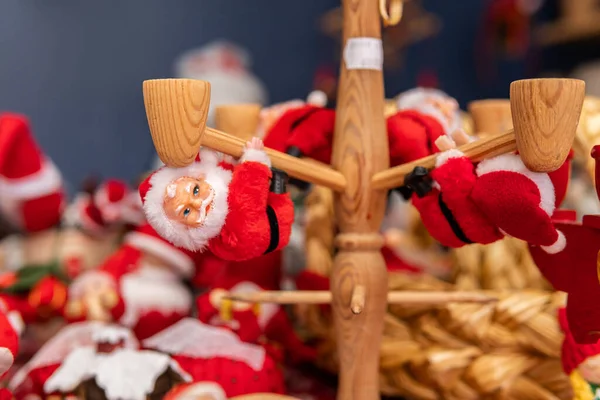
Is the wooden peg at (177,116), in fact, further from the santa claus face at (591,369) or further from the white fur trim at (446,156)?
the santa claus face at (591,369)

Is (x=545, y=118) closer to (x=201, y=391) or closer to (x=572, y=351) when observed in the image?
(x=572, y=351)

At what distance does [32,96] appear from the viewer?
3.13 feet

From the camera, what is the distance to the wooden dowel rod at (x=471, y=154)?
335 mm

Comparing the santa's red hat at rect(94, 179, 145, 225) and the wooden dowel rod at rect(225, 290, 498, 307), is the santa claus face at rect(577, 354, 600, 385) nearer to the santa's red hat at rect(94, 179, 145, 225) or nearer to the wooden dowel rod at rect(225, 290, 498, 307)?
the wooden dowel rod at rect(225, 290, 498, 307)

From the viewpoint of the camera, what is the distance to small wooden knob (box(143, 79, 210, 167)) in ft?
1.07

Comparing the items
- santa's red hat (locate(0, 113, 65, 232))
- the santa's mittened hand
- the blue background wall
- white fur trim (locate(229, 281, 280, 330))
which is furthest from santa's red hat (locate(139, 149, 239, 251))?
the blue background wall

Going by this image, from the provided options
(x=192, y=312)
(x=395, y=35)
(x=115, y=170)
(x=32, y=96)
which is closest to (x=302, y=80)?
(x=395, y=35)

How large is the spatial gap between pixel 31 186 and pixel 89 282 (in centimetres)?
13

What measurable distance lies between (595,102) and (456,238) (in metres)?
0.26

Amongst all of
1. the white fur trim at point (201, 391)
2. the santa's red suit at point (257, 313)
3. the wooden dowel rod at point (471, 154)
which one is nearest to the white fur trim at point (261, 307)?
the santa's red suit at point (257, 313)

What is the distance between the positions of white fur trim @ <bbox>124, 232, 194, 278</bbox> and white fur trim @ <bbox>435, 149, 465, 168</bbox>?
0.31 metres

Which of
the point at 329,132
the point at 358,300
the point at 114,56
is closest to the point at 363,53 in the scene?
the point at 329,132

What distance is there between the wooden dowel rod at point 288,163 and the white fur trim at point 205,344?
17 centimetres

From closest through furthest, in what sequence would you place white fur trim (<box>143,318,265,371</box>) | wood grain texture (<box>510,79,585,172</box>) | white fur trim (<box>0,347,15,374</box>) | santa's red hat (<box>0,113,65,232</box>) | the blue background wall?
wood grain texture (<box>510,79,585,172</box>) → white fur trim (<box>0,347,15,374</box>) → white fur trim (<box>143,318,265,371</box>) → santa's red hat (<box>0,113,65,232</box>) → the blue background wall
